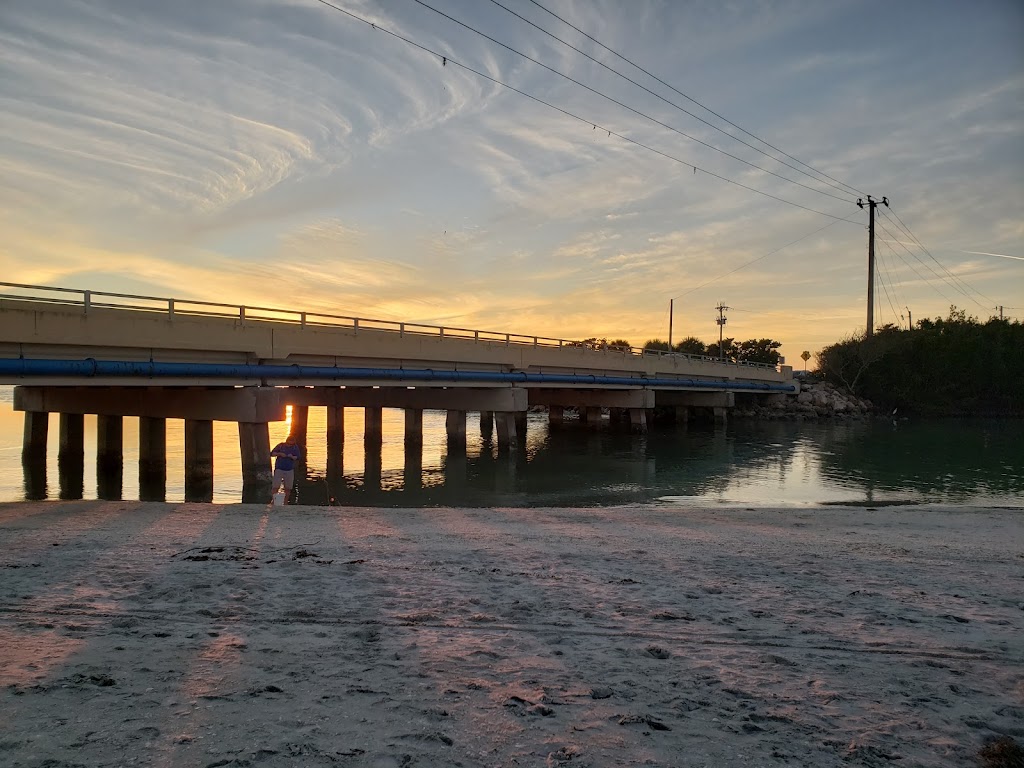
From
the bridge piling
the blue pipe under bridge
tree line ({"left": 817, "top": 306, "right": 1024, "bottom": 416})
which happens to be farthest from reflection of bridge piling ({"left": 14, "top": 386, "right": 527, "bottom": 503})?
tree line ({"left": 817, "top": 306, "right": 1024, "bottom": 416})

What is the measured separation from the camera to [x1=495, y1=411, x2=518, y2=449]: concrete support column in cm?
3953

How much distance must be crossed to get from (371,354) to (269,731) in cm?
2748

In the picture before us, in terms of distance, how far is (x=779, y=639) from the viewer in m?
5.97

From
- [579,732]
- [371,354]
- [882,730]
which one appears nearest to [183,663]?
[579,732]

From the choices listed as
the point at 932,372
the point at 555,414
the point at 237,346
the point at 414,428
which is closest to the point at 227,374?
the point at 237,346

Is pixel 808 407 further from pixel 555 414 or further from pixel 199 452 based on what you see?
Answer: pixel 199 452

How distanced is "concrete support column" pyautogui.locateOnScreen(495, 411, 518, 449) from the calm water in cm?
90

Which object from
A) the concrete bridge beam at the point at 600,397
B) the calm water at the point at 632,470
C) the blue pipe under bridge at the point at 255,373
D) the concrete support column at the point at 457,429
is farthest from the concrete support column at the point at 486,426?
the concrete support column at the point at 457,429

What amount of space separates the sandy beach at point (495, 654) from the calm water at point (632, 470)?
33.1 feet

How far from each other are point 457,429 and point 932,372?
74.0 meters

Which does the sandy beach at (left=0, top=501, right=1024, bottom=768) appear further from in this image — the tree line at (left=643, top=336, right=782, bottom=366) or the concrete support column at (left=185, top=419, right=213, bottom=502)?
the tree line at (left=643, top=336, right=782, bottom=366)

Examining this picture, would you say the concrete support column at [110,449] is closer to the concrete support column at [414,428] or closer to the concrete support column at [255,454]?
the concrete support column at [255,454]

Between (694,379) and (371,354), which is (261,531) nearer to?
(371,354)

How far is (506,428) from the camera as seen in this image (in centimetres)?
3991
